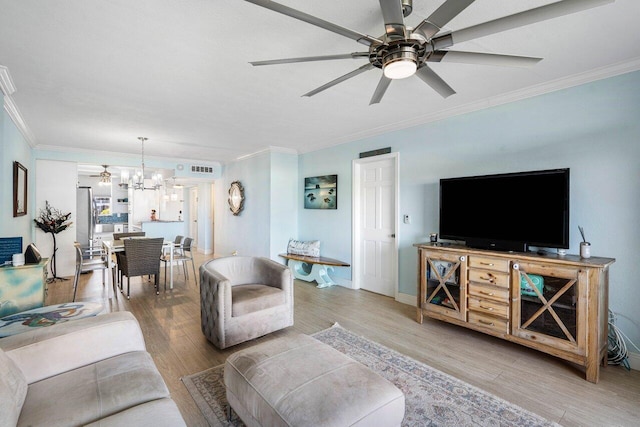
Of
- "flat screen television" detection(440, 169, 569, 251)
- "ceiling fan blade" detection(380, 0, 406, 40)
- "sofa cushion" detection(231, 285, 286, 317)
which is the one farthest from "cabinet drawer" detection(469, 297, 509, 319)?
"ceiling fan blade" detection(380, 0, 406, 40)

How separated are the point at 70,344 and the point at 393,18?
2.34 m

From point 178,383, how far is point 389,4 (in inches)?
108

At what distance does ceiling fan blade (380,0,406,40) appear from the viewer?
1303 mm

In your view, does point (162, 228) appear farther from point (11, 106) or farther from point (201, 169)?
point (11, 106)

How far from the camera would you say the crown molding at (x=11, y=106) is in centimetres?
259

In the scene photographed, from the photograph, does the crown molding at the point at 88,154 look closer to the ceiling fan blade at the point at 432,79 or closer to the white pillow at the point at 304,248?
the white pillow at the point at 304,248

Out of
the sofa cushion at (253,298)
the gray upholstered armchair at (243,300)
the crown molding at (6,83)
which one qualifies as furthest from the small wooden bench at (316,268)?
the crown molding at (6,83)

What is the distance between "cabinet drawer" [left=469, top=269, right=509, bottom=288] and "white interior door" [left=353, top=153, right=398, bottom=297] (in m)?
1.34

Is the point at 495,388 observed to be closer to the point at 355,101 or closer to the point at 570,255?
the point at 570,255

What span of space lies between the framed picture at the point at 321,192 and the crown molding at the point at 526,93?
4.10 feet

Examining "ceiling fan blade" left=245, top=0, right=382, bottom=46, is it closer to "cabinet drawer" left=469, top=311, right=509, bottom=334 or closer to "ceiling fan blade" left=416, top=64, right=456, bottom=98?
"ceiling fan blade" left=416, top=64, right=456, bottom=98

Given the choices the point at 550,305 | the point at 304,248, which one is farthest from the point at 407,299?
the point at 304,248

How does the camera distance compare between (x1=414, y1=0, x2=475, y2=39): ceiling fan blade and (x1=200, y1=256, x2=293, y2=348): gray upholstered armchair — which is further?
(x1=200, y1=256, x2=293, y2=348): gray upholstered armchair

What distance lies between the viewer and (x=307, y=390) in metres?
1.47
